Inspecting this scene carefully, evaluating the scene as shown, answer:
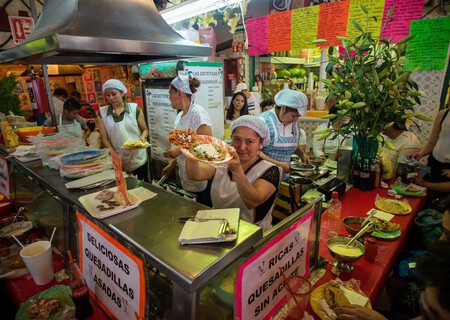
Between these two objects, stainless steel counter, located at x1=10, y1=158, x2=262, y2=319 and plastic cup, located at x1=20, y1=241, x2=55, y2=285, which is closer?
stainless steel counter, located at x1=10, y1=158, x2=262, y2=319

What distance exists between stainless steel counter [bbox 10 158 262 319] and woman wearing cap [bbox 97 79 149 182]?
2241 mm

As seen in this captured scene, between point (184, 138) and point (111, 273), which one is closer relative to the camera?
point (111, 273)

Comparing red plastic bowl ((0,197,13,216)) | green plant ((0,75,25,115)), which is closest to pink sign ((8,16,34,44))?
green plant ((0,75,25,115))

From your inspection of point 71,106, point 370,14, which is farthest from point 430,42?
point 71,106

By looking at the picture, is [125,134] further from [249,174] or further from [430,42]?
[430,42]

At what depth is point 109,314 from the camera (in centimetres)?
119

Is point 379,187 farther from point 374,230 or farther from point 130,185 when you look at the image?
point 130,185

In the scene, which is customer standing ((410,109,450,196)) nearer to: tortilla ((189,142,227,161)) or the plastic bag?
tortilla ((189,142,227,161))

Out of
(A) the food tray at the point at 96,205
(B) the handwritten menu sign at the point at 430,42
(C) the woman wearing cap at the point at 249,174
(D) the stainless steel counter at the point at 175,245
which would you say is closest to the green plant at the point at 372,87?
(C) the woman wearing cap at the point at 249,174

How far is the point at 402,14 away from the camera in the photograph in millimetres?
A: 2748

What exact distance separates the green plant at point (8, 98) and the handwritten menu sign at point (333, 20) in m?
4.38

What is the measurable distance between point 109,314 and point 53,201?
102 centimetres

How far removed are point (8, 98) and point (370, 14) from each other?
16.5ft

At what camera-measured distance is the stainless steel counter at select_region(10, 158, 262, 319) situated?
34.5 inches
